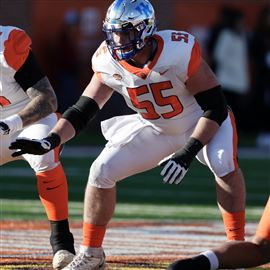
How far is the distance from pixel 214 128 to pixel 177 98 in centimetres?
34

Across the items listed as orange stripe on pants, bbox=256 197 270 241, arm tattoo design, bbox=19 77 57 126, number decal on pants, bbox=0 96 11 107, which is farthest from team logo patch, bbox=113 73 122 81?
orange stripe on pants, bbox=256 197 270 241

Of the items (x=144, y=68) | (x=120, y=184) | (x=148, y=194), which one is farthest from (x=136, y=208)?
(x=144, y=68)

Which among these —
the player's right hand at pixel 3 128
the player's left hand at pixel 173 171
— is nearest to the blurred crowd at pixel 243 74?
the player's right hand at pixel 3 128

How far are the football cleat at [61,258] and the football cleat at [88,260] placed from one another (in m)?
0.13

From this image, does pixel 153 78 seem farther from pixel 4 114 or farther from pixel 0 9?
pixel 0 9

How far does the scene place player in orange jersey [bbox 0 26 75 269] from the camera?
6875 mm

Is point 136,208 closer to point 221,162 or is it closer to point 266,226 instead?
point 221,162

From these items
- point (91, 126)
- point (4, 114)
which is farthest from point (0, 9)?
point (4, 114)

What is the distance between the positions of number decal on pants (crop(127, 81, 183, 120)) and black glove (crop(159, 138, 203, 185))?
0.38 m

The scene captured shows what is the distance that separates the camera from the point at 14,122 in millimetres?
6742

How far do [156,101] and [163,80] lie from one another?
155 millimetres

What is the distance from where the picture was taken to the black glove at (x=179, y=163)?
6.08 meters

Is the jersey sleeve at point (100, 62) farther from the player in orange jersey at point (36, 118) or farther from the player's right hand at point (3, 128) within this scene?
the player's right hand at point (3, 128)

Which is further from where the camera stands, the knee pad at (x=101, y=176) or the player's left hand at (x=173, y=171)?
the knee pad at (x=101, y=176)
